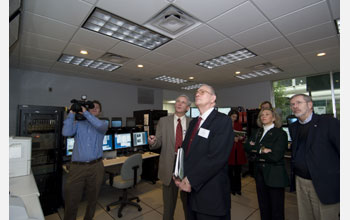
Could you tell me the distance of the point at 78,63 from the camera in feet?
13.7

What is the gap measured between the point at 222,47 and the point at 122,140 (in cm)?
287

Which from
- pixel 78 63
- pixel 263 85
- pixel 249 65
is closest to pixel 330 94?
pixel 263 85

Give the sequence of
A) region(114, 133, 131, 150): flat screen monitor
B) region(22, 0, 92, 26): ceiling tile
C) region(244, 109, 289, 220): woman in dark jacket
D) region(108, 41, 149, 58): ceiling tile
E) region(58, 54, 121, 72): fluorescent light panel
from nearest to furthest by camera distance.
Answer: region(244, 109, 289, 220): woman in dark jacket → region(22, 0, 92, 26): ceiling tile → region(108, 41, 149, 58): ceiling tile → region(114, 133, 131, 150): flat screen monitor → region(58, 54, 121, 72): fluorescent light panel

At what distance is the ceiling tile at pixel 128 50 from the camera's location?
3.11 meters

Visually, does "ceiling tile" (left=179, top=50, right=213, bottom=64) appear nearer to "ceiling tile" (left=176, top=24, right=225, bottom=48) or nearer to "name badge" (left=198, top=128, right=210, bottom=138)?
"ceiling tile" (left=176, top=24, right=225, bottom=48)

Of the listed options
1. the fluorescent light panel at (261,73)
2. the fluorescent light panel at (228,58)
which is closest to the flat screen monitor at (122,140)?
the fluorescent light panel at (228,58)

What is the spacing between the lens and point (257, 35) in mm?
2766

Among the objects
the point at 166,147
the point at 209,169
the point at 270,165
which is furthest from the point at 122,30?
the point at 270,165

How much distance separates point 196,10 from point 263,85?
17.7 feet

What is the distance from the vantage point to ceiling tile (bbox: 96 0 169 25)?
77.1 inches

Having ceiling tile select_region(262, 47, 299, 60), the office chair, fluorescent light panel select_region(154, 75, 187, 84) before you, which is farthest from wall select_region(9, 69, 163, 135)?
ceiling tile select_region(262, 47, 299, 60)

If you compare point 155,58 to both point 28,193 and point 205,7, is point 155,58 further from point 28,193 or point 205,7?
point 28,193

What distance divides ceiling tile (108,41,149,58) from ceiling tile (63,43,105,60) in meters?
0.34
